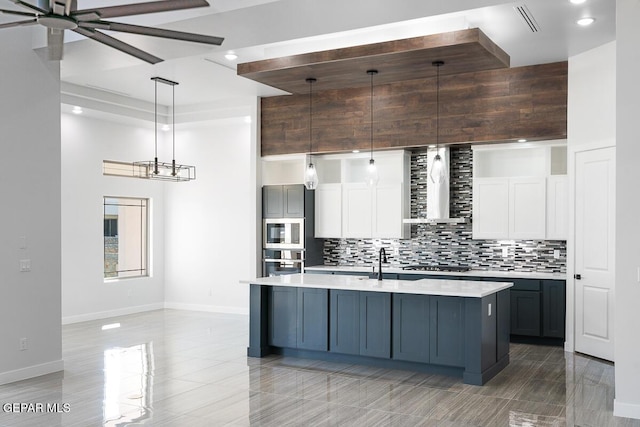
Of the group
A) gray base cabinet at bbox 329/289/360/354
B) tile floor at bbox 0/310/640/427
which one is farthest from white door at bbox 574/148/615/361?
gray base cabinet at bbox 329/289/360/354

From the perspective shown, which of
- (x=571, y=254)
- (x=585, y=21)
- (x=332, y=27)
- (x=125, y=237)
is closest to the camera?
(x=332, y=27)

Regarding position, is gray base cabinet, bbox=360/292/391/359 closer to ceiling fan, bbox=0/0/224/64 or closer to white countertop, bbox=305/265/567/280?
white countertop, bbox=305/265/567/280

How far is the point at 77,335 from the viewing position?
28.0 feet

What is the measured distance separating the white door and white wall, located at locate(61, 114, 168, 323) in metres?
7.18

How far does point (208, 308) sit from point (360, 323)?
5000 millimetres

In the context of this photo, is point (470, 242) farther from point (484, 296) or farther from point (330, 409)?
point (330, 409)

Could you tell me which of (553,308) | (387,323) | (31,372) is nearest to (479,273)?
(553,308)

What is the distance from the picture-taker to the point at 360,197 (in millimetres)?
9086

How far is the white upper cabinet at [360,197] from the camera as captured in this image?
880cm

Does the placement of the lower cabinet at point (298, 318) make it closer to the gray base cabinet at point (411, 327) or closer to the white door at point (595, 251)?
the gray base cabinet at point (411, 327)

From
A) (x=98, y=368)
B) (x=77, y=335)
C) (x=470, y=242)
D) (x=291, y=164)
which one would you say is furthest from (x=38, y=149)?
(x=470, y=242)

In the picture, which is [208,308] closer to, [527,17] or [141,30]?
[527,17]

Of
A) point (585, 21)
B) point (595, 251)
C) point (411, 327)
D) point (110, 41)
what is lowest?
point (411, 327)

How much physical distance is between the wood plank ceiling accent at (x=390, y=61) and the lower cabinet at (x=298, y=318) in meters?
2.44
